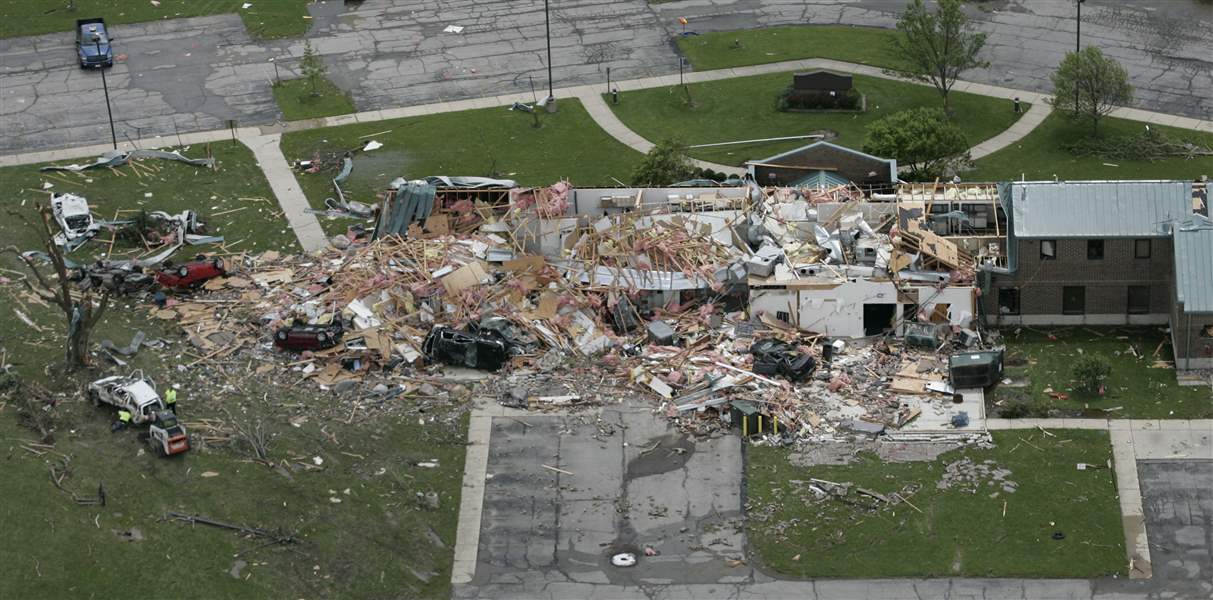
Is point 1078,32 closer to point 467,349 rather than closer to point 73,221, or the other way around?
point 467,349

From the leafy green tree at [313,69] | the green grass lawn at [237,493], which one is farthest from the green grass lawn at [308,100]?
the green grass lawn at [237,493]

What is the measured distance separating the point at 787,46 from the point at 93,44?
116ft

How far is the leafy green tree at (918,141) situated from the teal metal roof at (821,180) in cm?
346

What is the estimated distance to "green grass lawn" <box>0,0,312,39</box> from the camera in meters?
104

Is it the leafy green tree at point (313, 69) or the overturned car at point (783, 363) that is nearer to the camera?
the overturned car at point (783, 363)

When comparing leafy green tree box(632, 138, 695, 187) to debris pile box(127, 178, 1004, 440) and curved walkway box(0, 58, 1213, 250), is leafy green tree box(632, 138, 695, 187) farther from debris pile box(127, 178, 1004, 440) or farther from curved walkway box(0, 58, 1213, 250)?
curved walkway box(0, 58, 1213, 250)

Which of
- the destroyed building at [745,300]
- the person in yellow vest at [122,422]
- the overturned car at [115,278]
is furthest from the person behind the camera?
the overturned car at [115,278]

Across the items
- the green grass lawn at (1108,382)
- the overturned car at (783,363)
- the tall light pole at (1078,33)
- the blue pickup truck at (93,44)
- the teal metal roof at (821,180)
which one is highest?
the blue pickup truck at (93,44)

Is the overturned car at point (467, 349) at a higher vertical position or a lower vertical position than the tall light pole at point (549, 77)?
lower

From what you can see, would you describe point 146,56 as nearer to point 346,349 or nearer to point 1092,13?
point 346,349

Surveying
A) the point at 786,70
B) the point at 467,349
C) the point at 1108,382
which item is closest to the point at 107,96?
the point at 467,349

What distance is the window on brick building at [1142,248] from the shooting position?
235 ft

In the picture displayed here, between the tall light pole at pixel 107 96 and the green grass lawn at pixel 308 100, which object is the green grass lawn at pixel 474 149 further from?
the tall light pole at pixel 107 96

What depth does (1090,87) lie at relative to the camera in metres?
89.5
